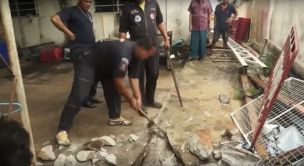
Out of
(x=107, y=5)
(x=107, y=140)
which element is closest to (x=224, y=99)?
(x=107, y=140)

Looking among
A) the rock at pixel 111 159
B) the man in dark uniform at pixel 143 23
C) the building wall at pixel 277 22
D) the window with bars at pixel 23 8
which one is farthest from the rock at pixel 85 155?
the window with bars at pixel 23 8

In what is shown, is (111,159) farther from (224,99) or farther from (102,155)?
(224,99)

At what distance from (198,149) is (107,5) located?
6.47 meters

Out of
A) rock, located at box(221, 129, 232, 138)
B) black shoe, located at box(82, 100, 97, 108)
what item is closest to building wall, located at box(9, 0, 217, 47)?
black shoe, located at box(82, 100, 97, 108)

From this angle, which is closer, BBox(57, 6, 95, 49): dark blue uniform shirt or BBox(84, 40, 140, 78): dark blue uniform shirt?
BBox(84, 40, 140, 78): dark blue uniform shirt

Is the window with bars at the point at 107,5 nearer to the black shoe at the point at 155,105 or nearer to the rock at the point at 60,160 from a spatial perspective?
the black shoe at the point at 155,105

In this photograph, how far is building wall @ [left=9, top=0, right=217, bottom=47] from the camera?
8.22 metres

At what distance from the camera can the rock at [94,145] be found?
2.99 metres

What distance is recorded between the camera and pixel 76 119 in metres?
3.80

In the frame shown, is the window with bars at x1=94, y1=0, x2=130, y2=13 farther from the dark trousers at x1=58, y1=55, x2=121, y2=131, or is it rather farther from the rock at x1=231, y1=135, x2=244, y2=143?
the rock at x1=231, y1=135, x2=244, y2=143

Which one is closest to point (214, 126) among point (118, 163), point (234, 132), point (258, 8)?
point (234, 132)

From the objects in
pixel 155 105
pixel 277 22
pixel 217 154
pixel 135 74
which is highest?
pixel 277 22

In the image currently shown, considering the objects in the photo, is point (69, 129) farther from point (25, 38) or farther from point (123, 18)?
point (25, 38)

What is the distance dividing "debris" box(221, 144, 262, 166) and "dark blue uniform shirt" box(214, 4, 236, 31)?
17.3 ft
